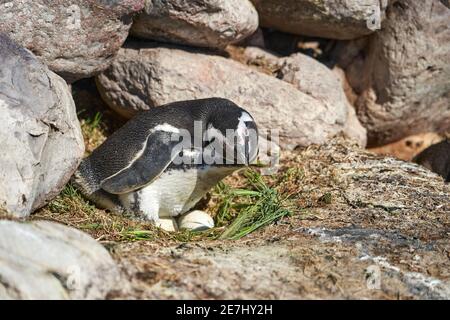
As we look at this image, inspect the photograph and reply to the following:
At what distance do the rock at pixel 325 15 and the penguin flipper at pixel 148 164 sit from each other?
46.2 inches

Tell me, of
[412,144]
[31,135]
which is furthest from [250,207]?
[412,144]

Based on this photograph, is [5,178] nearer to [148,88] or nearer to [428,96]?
[148,88]

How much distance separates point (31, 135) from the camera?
273cm

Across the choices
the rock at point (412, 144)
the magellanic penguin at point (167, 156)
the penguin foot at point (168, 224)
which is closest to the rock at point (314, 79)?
the rock at point (412, 144)

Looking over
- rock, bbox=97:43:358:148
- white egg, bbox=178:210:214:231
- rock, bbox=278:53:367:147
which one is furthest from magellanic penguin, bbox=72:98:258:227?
rock, bbox=278:53:367:147

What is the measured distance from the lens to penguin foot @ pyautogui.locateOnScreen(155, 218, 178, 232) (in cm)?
322

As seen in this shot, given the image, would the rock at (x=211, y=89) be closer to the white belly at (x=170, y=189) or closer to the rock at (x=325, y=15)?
the rock at (x=325, y=15)

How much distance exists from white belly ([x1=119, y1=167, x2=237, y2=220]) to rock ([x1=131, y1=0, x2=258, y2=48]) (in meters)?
0.79

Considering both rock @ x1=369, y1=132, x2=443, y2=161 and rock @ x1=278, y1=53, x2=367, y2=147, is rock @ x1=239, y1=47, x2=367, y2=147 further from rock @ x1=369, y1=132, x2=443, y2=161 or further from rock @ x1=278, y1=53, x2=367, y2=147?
rock @ x1=369, y1=132, x2=443, y2=161

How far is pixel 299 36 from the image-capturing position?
4363 millimetres

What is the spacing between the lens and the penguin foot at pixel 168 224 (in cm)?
322

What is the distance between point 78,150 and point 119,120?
1043mm

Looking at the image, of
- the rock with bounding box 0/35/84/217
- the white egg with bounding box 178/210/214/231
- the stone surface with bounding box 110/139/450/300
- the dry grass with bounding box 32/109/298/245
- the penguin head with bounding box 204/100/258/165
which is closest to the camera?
the stone surface with bounding box 110/139/450/300

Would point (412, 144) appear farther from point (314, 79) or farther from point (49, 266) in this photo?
point (49, 266)
